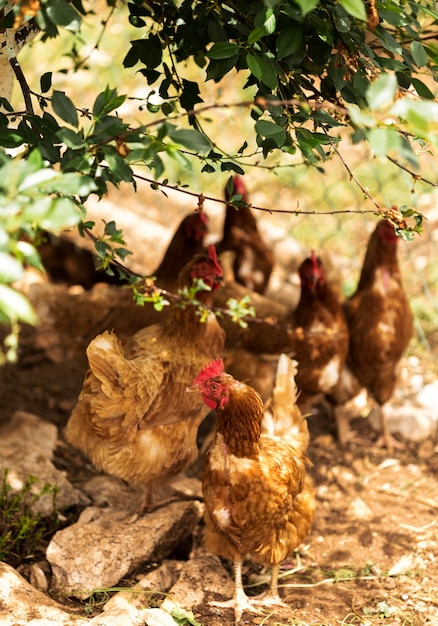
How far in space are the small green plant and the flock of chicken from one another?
24cm

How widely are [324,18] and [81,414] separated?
1535 mm

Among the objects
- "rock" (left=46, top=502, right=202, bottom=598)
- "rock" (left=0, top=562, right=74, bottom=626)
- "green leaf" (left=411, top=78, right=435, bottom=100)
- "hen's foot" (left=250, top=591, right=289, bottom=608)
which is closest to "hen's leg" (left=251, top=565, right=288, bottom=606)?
"hen's foot" (left=250, top=591, right=289, bottom=608)

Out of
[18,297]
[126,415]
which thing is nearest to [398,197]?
[126,415]

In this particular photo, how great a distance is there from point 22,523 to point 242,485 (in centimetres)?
74

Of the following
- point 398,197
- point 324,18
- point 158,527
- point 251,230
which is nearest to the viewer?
point 324,18

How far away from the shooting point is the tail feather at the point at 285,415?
2.51 metres

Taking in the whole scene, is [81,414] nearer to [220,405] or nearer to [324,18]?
[220,405]

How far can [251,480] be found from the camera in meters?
2.12

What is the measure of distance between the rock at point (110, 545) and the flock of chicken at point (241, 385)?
145mm

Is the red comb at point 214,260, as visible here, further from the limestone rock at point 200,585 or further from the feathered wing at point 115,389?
the limestone rock at point 200,585

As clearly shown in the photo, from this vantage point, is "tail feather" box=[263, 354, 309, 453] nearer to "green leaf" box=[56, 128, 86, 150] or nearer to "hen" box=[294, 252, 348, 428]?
"hen" box=[294, 252, 348, 428]

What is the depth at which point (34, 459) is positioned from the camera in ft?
8.74

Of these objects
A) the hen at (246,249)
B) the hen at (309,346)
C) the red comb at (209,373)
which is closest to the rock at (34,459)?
the red comb at (209,373)

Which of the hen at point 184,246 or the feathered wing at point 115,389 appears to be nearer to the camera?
the feathered wing at point 115,389
